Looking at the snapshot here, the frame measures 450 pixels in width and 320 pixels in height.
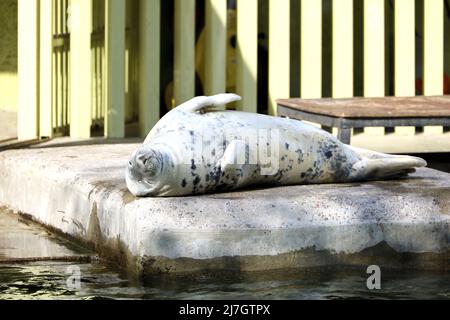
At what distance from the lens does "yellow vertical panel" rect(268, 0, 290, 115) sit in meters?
9.71

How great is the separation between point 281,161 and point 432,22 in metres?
4.32

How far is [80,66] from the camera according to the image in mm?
9242

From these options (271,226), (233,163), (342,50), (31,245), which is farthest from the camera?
(342,50)

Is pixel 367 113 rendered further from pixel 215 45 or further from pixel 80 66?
pixel 80 66

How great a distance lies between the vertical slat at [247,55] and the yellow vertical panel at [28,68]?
1529mm

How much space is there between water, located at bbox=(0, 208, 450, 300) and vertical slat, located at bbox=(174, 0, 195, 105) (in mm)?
3738

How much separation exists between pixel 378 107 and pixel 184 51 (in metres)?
2.00

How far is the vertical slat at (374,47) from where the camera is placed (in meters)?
9.91

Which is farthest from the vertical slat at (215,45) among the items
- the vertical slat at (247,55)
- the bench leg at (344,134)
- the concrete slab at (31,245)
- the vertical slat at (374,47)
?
the concrete slab at (31,245)

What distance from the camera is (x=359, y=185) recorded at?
20.3 feet

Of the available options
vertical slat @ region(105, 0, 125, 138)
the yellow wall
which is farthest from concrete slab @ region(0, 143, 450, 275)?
the yellow wall

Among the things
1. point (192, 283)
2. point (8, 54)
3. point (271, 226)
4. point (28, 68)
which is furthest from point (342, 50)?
point (192, 283)

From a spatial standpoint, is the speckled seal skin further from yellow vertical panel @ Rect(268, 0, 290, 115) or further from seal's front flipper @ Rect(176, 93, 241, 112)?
yellow vertical panel @ Rect(268, 0, 290, 115)
